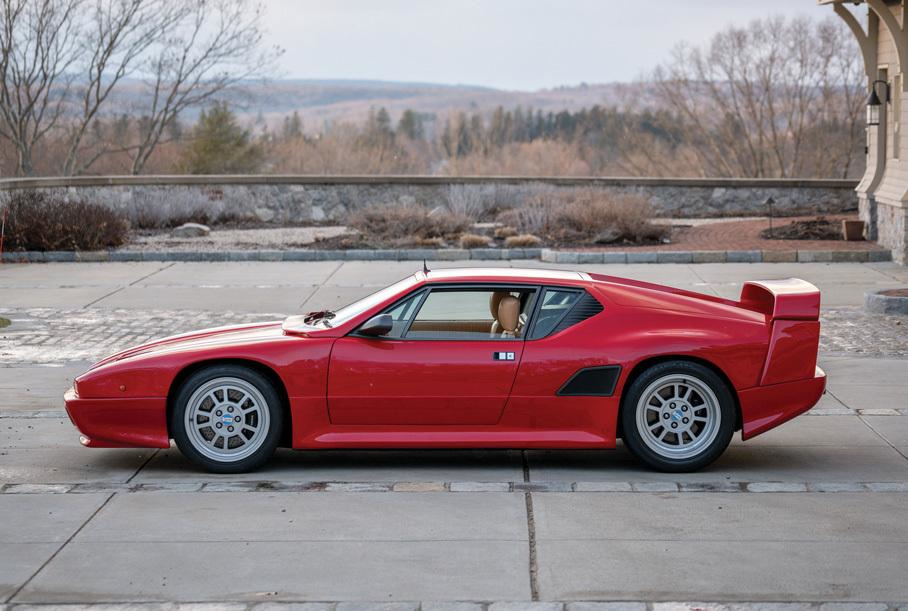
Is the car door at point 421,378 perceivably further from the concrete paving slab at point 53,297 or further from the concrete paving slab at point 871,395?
the concrete paving slab at point 53,297

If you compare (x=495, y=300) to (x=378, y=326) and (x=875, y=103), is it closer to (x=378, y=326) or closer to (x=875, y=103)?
(x=378, y=326)

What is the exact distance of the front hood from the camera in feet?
23.7

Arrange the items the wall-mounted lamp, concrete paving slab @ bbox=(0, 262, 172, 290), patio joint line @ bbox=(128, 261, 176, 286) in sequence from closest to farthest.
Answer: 1. concrete paving slab @ bbox=(0, 262, 172, 290)
2. patio joint line @ bbox=(128, 261, 176, 286)
3. the wall-mounted lamp

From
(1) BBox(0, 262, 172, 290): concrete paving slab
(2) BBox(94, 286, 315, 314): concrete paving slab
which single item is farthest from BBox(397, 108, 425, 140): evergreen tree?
(2) BBox(94, 286, 315, 314): concrete paving slab

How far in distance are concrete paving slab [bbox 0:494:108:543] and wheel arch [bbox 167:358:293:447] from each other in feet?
2.42

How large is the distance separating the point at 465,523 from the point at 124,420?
2299mm

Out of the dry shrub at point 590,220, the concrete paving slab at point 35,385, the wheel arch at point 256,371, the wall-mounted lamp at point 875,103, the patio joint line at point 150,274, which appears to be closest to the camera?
the wheel arch at point 256,371

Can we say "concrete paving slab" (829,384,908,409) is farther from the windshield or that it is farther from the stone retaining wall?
the stone retaining wall

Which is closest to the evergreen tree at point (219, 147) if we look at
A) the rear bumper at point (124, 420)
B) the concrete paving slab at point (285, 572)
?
the rear bumper at point (124, 420)

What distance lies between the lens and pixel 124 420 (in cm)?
712

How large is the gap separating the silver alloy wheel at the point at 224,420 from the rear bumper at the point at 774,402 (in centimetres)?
283

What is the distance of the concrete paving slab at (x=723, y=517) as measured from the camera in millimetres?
5879

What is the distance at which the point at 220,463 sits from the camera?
707 centimetres

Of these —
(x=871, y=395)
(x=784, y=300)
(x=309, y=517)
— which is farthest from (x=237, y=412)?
(x=871, y=395)
